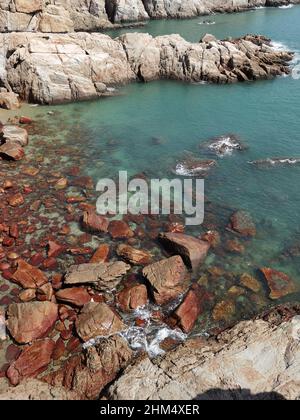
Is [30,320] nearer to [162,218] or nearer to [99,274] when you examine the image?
[99,274]

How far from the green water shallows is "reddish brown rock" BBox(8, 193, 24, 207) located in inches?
221

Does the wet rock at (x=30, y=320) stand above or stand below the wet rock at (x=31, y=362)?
above

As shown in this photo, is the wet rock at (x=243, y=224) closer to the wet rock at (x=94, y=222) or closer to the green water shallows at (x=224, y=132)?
the green water shallows at (x=224, y=132)

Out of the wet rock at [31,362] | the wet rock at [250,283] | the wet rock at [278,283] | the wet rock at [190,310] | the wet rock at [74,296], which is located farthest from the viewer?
the wet rock at [250,283]

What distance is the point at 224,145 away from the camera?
102 feet

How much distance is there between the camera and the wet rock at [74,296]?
1644 centimetres

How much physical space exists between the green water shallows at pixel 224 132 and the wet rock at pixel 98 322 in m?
6.97

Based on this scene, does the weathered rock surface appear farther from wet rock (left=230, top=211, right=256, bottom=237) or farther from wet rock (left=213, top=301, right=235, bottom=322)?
wet rock (left=230, top=211, right=256, bottom=237)

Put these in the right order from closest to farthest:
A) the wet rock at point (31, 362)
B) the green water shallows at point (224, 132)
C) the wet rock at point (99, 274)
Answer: the wet rock at point (31, 362) → the wet rock at point (99, 274) → the green water shallows at point (224, 132)

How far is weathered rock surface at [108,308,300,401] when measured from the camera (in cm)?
1184

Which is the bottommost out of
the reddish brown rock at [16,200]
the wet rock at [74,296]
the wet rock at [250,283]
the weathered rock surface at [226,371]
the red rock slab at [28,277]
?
the wet rock at [250,283]

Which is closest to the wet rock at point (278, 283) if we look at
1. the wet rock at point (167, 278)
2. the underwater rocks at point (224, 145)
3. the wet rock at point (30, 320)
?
the wet rock at point (167, 278)

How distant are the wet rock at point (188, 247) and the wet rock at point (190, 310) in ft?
6.13

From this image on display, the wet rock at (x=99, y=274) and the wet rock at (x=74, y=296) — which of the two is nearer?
the wet rock at (x=74, y=296)
